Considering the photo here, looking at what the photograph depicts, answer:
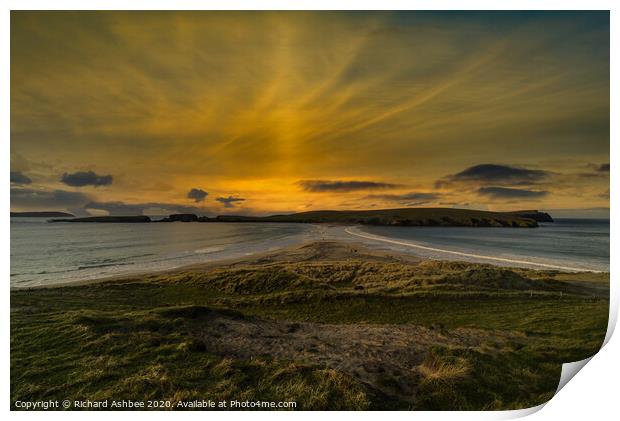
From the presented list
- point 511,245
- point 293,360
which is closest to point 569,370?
point 293,360

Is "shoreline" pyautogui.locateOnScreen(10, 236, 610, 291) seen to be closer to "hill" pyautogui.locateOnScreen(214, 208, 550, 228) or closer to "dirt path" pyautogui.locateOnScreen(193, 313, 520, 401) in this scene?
"hill" pyautogui.locateOnScreen(214, 208, 550, 228)

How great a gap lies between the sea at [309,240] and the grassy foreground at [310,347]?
3.23m

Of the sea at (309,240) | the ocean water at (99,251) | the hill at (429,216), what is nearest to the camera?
the hill at (429,216)

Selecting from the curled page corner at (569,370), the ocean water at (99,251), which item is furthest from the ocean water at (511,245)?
the curled page corner at (569,370)

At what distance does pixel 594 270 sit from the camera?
29.9 ft

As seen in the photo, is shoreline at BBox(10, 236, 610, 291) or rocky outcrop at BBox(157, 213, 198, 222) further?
shoreline at BBox(10, 236, 610, 291)

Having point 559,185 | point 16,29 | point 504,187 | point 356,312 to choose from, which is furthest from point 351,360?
point 16,29

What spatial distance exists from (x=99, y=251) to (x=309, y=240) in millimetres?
8952

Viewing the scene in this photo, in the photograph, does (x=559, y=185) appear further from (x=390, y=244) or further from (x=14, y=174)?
(x=14, y=174)

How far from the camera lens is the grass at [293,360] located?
3.70 meters

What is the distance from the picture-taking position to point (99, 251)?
507 inches

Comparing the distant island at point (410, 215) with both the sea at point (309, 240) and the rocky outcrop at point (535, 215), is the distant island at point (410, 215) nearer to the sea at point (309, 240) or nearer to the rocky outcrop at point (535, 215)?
the rocky outcrop at point (535, 215)

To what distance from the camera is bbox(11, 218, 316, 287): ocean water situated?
9016 mm

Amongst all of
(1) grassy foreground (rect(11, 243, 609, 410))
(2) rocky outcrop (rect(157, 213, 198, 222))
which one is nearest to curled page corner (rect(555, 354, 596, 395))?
(1) grassy foreground (rect(11, 243, 609, 410))
